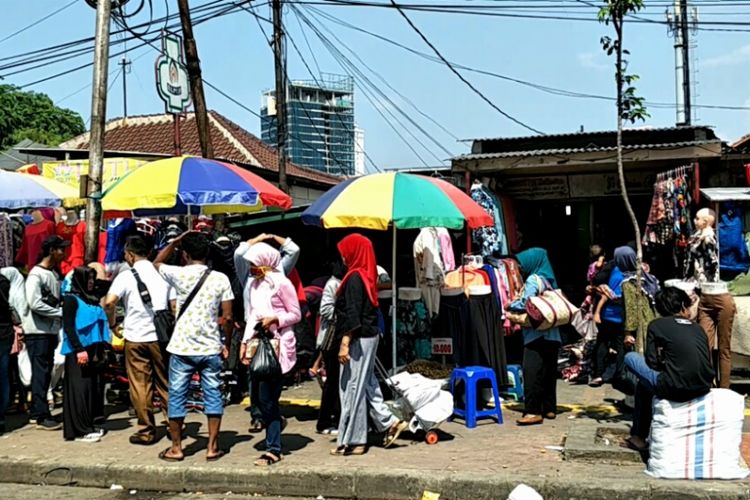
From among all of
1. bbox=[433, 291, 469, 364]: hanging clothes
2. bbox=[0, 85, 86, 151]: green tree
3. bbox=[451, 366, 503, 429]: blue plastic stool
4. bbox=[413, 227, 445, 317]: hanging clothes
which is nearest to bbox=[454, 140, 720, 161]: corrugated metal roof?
bbox=[413, 227, 445, 317]: hanging clothes

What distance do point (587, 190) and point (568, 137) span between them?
86 centimetres

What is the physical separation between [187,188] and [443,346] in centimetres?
350

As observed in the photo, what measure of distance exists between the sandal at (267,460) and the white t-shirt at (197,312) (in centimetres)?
96

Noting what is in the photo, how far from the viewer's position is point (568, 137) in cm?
1118

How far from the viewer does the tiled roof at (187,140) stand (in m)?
24.9

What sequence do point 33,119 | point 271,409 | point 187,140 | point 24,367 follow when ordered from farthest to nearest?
point 33,119 → point 187,140 → point 24,367 → point 271,409

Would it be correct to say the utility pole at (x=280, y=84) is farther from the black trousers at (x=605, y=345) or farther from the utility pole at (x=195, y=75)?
the black trousers at (x=605, y=345)

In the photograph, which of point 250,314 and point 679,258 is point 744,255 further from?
point 250,314

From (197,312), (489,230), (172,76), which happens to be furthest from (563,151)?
(172,76)

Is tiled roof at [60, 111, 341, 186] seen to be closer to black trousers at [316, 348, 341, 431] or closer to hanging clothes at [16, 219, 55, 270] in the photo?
hanging clothes at [16, 219, 55, 270]

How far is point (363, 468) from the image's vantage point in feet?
20.2

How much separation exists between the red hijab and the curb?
1.49m

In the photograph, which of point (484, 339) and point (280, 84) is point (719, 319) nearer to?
point (484, 339)

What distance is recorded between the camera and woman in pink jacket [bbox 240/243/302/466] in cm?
641
